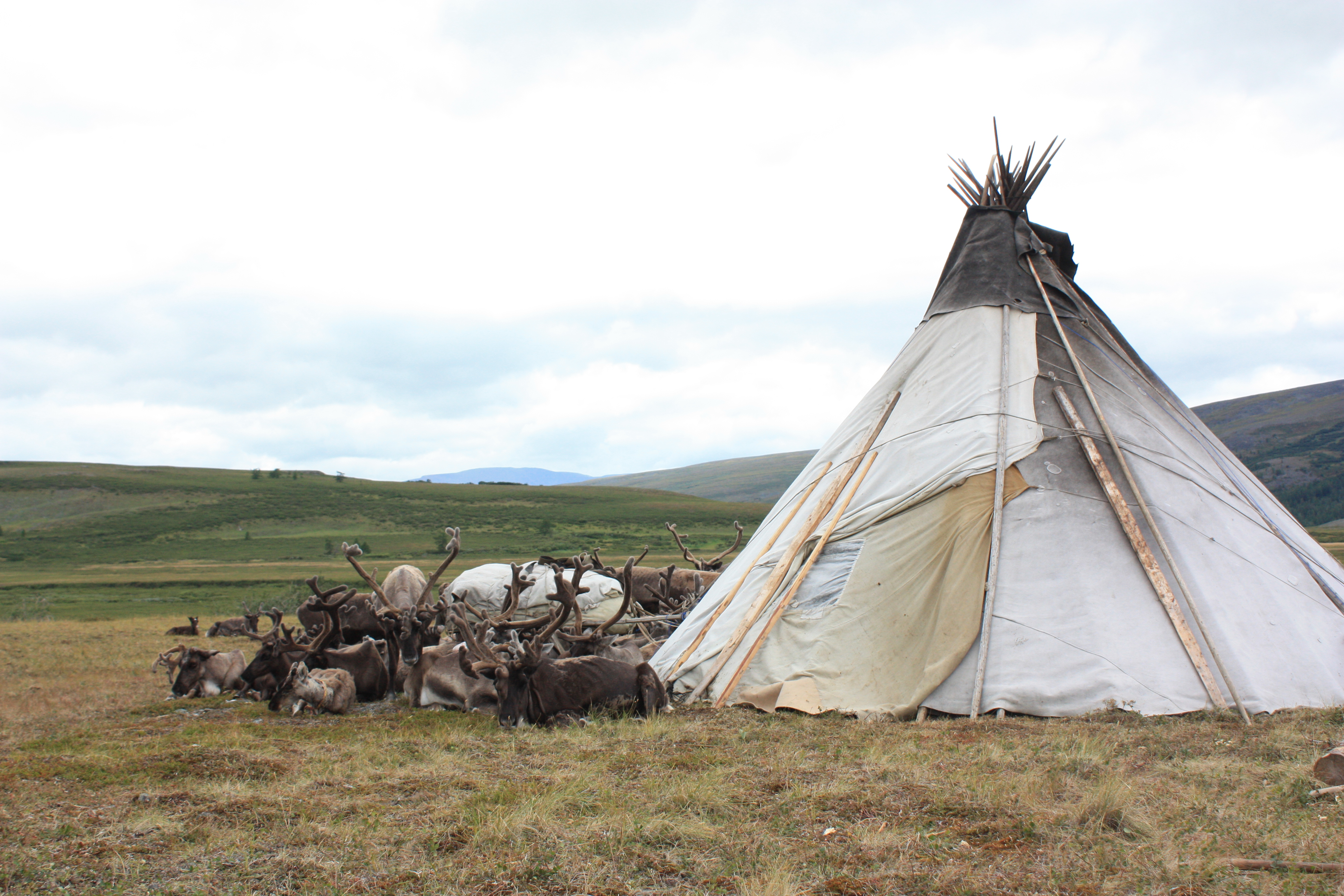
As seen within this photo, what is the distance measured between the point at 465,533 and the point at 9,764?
5957 cm

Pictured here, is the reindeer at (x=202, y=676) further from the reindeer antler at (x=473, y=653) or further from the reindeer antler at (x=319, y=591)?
the reindeer antler at (x=473, y=653)

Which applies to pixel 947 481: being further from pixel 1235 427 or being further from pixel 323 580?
pixel 1235 427

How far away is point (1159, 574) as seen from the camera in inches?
338

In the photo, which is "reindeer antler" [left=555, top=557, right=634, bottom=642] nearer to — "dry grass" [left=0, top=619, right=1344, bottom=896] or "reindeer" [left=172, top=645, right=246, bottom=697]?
"dry grass" [left=0, top=619, right=1344, bottom=896]

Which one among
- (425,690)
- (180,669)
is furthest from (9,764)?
(180,669)

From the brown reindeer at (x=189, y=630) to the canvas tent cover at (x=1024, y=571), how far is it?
16.5 m

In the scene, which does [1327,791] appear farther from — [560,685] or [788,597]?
[560,685]

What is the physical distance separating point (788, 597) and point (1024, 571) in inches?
99.6

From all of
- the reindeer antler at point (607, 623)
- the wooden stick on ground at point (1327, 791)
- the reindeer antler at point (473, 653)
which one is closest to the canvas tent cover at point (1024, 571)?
the reindeer antler at point (607, 623)

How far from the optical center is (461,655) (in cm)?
968

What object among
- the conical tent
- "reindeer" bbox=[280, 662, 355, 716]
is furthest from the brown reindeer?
the conical tent

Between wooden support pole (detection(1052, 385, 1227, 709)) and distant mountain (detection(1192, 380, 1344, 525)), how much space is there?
7624 centimetres

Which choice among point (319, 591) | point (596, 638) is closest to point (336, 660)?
point (319, 591)

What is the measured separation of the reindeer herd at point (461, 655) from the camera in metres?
9.19
